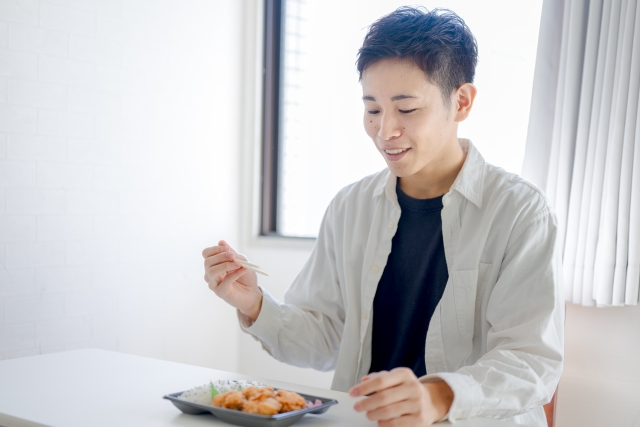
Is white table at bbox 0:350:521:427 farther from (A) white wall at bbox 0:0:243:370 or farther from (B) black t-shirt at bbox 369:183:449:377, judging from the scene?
(A) white wall at bbox 0:0:243:370

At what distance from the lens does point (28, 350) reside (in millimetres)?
2402

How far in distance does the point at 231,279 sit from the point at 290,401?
48cm

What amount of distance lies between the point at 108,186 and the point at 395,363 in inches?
63.3

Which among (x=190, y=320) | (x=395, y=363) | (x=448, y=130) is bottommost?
(x=190, y=320)

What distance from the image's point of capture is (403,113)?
4.91 feet

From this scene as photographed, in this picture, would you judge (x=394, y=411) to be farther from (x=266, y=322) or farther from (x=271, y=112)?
(x=271, y=112)

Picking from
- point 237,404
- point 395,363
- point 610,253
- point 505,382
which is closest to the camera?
point 237,404

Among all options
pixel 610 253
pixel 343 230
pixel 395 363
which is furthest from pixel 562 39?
pixel 395 363

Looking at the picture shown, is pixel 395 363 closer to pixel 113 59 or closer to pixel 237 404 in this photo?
pixel 237 404

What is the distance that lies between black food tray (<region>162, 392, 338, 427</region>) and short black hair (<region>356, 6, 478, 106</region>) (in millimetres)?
799

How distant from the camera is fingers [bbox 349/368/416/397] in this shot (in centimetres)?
101

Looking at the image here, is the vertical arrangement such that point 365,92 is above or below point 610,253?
above

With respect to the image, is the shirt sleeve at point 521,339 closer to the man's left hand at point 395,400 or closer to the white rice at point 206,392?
the man's left hand at point 395,400

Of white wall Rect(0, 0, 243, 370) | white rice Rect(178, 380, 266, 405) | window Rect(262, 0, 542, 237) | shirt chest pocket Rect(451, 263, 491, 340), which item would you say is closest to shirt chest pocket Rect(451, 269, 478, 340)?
shirt chest pocket Rect(451, 263, 491, 340)
